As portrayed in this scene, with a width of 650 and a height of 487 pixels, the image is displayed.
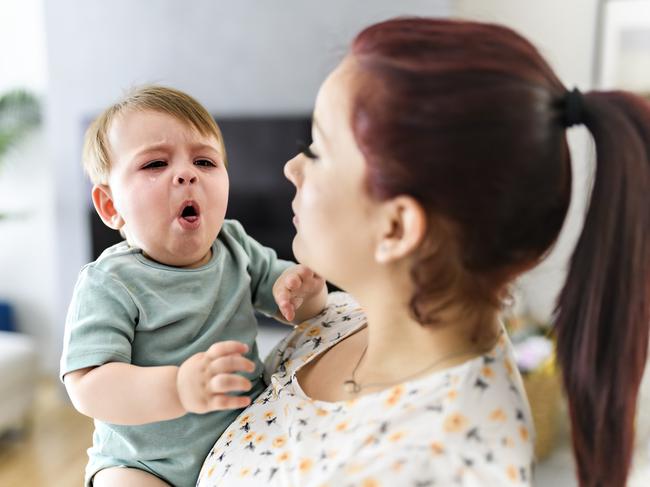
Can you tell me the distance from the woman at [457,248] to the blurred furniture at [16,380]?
301 centimetres

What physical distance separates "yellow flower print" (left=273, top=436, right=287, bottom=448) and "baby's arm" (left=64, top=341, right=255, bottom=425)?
2.1 inches

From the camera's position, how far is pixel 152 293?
850 mm

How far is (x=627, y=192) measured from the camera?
2.19 feet

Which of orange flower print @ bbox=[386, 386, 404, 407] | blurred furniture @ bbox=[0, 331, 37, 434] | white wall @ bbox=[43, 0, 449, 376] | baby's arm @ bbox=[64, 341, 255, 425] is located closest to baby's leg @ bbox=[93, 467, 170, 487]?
baby's arm @ bbox=[64, 341, 255, 425]

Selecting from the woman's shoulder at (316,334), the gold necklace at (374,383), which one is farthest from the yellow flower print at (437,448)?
the woman's shoulder at (316,334)

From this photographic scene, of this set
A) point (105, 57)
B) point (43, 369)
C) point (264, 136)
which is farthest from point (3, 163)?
point (264, 136)

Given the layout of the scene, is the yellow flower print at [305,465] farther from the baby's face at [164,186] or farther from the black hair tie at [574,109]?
the black hair tie at [574,109]

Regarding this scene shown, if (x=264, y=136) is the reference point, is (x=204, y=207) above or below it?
Answer: above

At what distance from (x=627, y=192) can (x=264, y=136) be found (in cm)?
259

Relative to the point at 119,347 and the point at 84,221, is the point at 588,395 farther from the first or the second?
the point at 84,221

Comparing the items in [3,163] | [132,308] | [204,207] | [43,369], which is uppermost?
[204,207]

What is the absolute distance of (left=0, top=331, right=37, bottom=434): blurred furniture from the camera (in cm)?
336

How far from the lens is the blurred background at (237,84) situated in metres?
2.87

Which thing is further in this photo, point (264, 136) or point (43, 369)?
point (43, 369)
